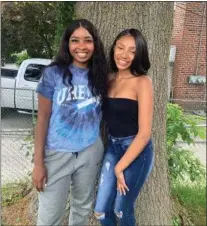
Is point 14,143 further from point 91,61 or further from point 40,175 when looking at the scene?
point 91,61

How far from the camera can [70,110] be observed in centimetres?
→ 186

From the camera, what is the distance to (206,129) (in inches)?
149

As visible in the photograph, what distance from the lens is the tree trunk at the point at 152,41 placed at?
224cm

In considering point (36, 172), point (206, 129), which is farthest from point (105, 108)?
point (206, 129)

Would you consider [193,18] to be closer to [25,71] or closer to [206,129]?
[25,71]

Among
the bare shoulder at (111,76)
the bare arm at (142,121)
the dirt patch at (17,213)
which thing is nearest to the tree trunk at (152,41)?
the bare shoulder at (111,76)

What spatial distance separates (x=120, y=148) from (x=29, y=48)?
645 cm

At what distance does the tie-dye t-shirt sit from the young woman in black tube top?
0.12 meters

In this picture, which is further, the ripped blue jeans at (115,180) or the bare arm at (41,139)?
the ripped blue jeans at (115,180)

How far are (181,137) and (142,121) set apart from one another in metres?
1.52

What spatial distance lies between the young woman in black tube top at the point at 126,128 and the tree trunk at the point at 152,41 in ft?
1.15

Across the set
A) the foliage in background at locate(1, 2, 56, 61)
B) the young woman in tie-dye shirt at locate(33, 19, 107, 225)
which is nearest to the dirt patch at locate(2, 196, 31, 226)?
the young woman in tie-dye shirt at locate(33, 19, 107, 225)

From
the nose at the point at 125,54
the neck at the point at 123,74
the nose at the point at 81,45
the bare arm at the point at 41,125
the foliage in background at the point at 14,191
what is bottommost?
the foliage in background at the point at 14,191

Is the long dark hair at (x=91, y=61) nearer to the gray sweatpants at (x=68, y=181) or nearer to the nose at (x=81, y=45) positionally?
the nose at (x=81, y=45)
